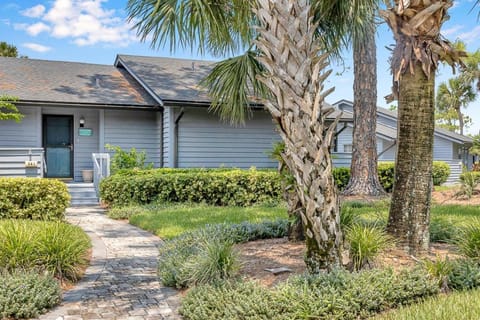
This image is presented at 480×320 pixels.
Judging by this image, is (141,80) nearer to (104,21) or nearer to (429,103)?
(104,21)

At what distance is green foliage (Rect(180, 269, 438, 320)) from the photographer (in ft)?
12.0

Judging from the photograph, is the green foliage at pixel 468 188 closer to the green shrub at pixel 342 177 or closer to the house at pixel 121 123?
the house at pixel 121 123

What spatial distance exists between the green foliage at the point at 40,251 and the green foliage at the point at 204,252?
3.56ft

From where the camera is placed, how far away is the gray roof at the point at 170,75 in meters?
14.2

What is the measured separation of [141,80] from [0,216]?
849cm

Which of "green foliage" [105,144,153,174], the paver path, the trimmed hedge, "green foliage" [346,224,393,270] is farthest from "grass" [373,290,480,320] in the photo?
"green foliage" [105,144,153,174]

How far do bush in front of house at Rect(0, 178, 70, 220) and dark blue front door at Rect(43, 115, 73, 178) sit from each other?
6674mm

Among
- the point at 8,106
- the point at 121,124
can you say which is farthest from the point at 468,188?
the point at 8,106

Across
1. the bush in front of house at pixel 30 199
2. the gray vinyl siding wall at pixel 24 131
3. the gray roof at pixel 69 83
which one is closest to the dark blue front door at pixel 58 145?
the gray vinyl siding wall at pixel 24 131

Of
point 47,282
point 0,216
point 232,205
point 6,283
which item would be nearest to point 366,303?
point 47,282

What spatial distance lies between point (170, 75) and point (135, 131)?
2.94 metres

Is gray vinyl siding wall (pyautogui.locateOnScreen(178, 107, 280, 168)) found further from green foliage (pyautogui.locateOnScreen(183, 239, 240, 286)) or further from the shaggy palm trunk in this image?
the shaggy palm trunk

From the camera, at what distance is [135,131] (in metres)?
Answer: 15.0

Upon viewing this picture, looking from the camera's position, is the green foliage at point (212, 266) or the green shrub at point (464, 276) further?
the green foliage at point (212, 266)
